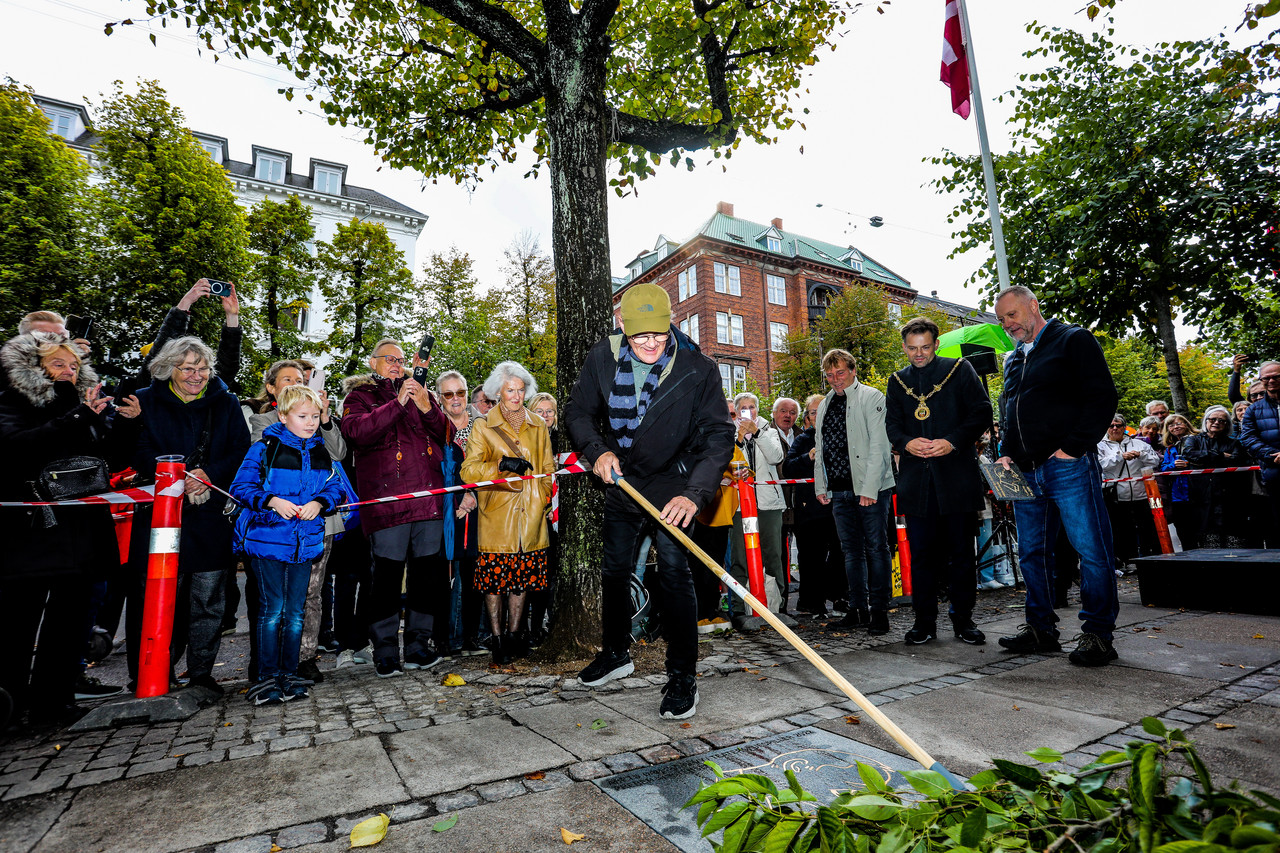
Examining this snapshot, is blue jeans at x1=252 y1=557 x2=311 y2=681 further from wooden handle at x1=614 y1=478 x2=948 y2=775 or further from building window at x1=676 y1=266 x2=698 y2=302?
building window at x1=676 y1=266 x2=698 y2=302

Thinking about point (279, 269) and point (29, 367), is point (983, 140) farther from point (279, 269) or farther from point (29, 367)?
point (279, 269)

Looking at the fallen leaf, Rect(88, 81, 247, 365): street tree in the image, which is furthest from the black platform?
Rect(88, 81, 247, 365): street tree

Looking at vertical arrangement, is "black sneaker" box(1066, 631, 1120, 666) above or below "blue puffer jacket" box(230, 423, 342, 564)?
below

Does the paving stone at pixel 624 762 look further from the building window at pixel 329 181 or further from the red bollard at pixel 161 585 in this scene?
the building window at pixel 329 181

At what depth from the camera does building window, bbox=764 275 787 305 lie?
42656 millimetres

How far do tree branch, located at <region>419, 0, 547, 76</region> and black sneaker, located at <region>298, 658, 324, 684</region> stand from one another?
Result: 4.83 m

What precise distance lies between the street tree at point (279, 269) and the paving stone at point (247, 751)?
75.2 feet

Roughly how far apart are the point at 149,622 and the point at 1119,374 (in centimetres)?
4321

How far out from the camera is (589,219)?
16.2ft

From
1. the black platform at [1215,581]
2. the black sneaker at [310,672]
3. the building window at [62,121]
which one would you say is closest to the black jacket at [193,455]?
the black sneaker at [310,672]

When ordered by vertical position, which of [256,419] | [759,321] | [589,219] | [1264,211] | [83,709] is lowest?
[83,709]

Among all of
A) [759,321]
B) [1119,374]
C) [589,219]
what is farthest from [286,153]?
[1119,374]

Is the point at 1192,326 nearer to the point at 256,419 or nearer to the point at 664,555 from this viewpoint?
the point at 664,555

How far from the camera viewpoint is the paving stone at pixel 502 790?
2315mm
